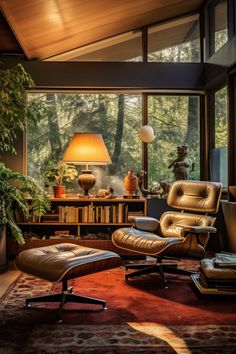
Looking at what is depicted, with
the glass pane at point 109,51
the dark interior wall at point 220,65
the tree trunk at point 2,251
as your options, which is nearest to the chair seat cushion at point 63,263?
the tree trunk at point 2,251

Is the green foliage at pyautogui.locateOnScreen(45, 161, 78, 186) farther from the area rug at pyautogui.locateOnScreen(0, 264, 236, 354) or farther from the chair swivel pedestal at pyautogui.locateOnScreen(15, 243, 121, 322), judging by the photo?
the chair swivel pedestal at pyautogui.locateOnScreen(15, 243, 121, 322)

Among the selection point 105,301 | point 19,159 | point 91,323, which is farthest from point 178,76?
point 91,323

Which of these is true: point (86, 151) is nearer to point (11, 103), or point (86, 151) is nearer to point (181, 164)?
point (11, 103)

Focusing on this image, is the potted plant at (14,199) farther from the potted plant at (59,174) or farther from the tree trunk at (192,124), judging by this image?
the tree trunk at (192,124)

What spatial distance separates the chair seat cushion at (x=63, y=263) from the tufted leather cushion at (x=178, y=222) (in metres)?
1.13

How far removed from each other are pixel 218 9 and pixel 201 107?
1.20 meters

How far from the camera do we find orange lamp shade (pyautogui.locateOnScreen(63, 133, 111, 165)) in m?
4.50

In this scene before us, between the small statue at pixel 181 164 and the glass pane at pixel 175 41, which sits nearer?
the small statue at pixel 181 164

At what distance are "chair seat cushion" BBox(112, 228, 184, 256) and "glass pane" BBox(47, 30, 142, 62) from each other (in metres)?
2.52

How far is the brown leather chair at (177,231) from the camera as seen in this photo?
3.48m

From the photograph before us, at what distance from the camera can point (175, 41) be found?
17.9ft

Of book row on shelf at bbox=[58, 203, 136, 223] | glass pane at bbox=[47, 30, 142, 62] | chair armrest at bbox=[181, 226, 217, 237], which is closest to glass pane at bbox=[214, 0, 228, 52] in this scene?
glass pane at bbox=[47, 30, 142, 62]

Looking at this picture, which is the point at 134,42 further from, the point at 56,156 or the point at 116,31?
the point at 56,156

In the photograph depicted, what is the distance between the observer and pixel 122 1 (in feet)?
14.4
